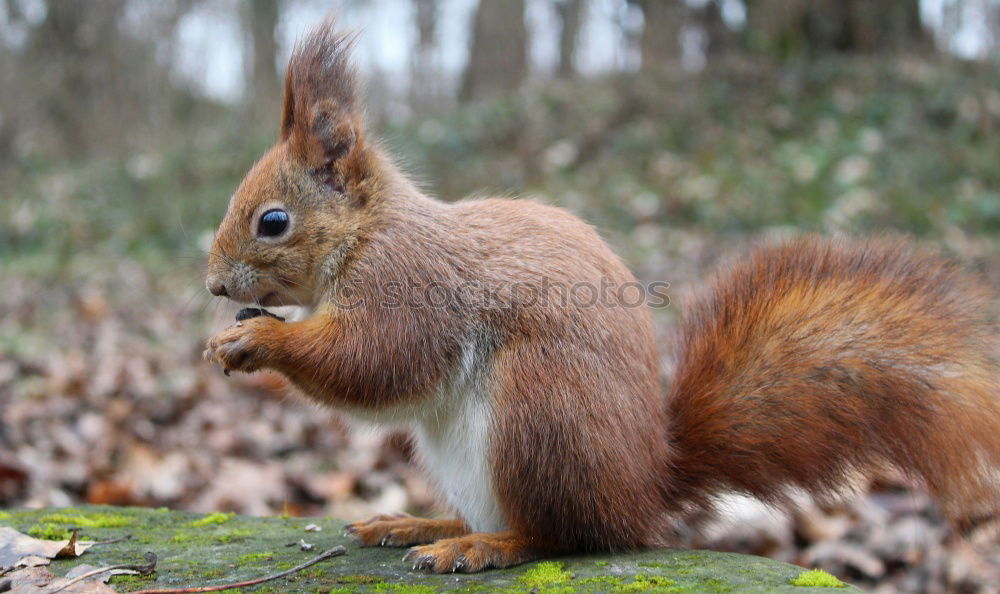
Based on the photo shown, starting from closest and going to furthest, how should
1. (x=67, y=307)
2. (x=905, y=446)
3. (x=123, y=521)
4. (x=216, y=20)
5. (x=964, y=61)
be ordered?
(x=905, y=446) < (x=123, y=521) < (x=67, y=307) < (x=964, y=61) < (x=216, y=20)

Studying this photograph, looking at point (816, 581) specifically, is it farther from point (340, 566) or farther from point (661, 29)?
point (661, 29)

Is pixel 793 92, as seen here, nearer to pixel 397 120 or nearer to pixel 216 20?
pixel 397 120

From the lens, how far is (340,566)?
1.71 metres

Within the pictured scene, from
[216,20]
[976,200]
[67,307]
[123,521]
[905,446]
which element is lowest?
[123,521]

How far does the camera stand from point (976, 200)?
6.61 meters

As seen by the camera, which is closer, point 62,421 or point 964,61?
point 62,421

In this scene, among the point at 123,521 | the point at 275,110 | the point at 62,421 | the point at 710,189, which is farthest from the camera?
the point at 275,110

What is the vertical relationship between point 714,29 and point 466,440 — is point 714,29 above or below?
above

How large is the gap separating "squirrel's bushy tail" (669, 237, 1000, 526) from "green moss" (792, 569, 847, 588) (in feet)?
0.79

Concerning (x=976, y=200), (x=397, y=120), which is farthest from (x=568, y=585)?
(x=397, y=120)

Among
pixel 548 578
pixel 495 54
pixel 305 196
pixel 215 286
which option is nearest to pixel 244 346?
pixel 215 286

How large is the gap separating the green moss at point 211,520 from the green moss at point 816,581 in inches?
53.4

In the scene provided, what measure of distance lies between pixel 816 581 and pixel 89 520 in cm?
160

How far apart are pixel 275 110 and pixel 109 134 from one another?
2283mm
